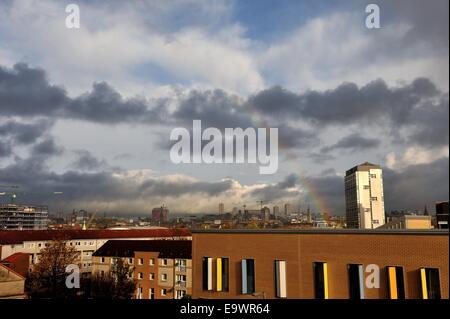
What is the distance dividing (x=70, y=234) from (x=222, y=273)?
6020cm

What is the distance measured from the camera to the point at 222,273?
24.2 m

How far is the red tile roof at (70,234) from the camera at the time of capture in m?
65.0

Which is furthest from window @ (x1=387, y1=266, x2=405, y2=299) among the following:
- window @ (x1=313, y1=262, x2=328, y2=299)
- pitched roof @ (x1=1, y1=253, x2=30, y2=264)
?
pitched roof @ (x1=1, y1=253, x2=30, y2=264)

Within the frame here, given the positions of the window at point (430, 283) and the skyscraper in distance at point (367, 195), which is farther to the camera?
the skyscraper in distance at point (367, 195)

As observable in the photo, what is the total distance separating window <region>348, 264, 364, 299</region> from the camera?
19047 millimetres

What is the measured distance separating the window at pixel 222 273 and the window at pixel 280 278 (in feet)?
11.8

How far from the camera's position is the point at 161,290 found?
4866cm

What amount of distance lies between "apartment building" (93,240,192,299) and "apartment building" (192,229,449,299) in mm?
22871

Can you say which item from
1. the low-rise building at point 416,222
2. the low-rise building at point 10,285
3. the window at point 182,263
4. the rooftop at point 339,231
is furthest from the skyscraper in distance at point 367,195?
the low-rise building at point 10,285

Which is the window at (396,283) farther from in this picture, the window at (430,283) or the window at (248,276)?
the window at (248,276)

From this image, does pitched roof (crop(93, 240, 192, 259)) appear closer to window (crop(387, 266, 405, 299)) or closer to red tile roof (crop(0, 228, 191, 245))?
red tile roof (crop(0, 228, 191, 245))
